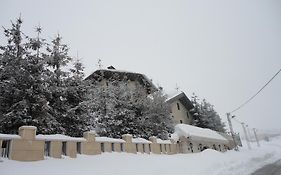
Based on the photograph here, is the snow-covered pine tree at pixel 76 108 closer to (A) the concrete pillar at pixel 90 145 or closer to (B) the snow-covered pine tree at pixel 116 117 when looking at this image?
(B) the snow-covered pine tree at pixel 116 117

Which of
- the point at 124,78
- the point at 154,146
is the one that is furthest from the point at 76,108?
the point at 124,78

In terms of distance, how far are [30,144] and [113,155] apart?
14.0ft

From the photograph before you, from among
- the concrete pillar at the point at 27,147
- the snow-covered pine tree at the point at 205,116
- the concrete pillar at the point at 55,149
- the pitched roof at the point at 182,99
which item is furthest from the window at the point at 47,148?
the snow-covered pine tree at the point at 205,116

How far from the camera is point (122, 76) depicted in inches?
1227

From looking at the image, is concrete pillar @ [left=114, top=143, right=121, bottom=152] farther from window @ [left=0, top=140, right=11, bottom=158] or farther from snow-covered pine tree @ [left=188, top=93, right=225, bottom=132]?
snow-covered pine tree @ [left=188, top=93, right=225, bottom=132]

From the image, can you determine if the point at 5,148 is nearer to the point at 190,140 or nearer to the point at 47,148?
the point at 47,148

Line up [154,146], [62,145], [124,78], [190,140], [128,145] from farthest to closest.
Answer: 1. [124,78]
2. [190,140]
3. [154,146]
4. [128,145]
5. [62,145]

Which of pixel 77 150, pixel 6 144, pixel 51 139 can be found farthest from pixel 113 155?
pixel 6 144

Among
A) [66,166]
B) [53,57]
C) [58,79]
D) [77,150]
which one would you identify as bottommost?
[66,166]

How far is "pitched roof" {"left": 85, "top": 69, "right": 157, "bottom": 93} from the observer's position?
92.1 ft

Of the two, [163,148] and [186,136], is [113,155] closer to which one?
[163,148]

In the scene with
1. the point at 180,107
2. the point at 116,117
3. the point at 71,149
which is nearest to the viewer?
the point at 71,149

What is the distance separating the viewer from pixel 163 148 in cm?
1692

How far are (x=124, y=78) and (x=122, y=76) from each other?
14.5 feet
